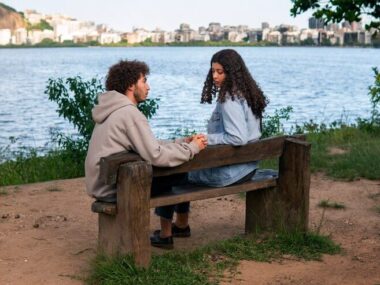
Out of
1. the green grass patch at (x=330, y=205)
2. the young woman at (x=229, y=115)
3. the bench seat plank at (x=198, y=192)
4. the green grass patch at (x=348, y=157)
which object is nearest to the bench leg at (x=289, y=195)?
the bench seat plank at (x=198, y=192)

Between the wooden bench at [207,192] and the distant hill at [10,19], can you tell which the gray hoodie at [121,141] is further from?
the distant hill at [10,19]

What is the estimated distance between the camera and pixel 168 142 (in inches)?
219

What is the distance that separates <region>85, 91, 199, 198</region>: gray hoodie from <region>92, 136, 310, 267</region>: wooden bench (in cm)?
8

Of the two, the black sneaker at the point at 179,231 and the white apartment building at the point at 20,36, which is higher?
the black sneaker at the point at 179,231

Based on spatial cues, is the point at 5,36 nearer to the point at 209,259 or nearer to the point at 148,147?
the point at 209,259

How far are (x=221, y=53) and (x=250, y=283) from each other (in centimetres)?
163

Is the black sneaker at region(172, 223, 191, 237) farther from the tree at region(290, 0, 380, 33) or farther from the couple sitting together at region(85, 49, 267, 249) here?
the tree at region(290, 0, 380, 33)

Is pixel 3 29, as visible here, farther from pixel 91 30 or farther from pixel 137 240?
pixel 137 240

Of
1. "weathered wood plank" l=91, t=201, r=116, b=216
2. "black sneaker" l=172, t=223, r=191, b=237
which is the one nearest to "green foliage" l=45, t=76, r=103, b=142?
"black sneaker" l=172, t=223, r=191, b=237

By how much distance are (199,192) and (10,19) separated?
125978 millimetres

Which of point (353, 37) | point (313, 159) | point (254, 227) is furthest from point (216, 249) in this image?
point (353, 37)

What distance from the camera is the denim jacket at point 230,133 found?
5.61 metres

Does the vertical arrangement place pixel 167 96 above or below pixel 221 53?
below

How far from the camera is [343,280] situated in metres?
5.29
